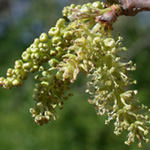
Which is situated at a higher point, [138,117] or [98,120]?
[98,120]

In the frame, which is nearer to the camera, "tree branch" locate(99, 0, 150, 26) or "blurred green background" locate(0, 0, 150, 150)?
"tree branch" locate(99, 0, 150, 26)

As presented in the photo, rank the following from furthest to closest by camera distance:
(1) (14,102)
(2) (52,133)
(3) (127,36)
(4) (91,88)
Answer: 1. (3) (127,36)
2. (1) (14,102)
3. (2) (52,133)
4. (4) (91,88)

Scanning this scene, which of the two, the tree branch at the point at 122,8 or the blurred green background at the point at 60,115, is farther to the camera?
the blurred green background at the point at 60,115

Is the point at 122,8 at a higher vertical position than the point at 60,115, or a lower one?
lower

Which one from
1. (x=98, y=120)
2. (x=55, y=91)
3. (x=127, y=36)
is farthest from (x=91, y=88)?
(x=127, y=36)

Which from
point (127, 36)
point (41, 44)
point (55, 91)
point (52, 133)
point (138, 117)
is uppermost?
point (127, 36)

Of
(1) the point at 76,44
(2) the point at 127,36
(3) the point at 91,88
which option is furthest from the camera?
(2) the point at 127,36

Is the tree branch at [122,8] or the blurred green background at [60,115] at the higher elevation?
the blurred green background at [60,115]

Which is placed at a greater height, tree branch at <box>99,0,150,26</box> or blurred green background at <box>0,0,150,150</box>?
blurred green background at <box>0,0,150,150</box>

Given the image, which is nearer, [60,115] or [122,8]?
[122,8]

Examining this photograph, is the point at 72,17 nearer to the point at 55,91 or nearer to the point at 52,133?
the point at 55,91

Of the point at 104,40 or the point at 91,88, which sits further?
the point at 91,88
